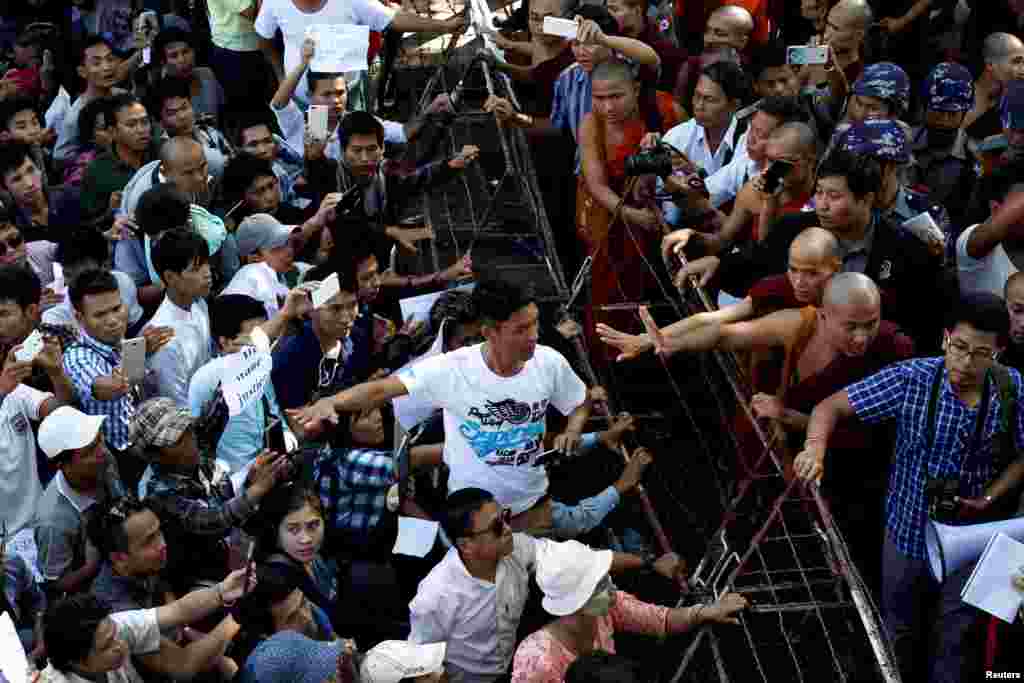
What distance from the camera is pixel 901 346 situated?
504 centimetres

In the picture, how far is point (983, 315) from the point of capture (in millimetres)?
4688

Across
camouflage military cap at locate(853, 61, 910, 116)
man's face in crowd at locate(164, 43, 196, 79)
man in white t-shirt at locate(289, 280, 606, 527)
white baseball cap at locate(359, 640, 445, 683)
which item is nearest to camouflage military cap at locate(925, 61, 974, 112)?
camouflage military cap at locate(853, 61, 910, 116)

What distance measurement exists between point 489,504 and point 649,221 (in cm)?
231

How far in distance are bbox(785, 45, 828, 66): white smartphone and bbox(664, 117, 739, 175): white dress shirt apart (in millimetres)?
554

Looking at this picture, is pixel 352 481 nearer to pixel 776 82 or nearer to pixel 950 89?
pixel 776 82

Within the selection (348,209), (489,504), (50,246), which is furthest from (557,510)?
(50,246)

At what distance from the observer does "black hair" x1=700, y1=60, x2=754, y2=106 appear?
22.5 feet

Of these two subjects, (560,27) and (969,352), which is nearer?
A: (969,352)

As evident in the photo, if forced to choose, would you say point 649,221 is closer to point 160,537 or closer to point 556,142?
point 556,142

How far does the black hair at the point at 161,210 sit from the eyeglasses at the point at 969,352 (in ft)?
10.9

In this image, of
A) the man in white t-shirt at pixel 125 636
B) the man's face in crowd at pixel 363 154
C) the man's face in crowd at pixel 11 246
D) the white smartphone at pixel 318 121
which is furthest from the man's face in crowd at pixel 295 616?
the white smartphone at pixel 318 121

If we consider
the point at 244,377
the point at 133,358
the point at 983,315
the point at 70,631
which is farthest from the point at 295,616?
the point at 983,315

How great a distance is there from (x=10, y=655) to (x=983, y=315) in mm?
3099

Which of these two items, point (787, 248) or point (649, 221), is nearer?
point (787, 248)
